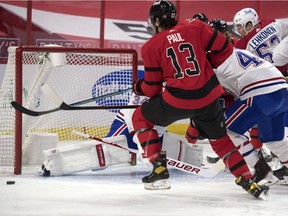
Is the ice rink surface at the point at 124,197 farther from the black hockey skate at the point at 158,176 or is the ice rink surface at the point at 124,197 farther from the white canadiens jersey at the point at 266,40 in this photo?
the white canadiens jersey at the point at 266,40

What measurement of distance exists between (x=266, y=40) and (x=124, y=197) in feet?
6.14

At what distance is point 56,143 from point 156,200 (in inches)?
62.2

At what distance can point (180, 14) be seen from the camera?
8.75 meters

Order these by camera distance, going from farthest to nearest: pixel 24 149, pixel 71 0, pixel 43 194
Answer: pixel 71 0
pixel 24 149
pixel 43 194

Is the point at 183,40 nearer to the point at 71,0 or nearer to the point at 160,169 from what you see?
the point at 160,169

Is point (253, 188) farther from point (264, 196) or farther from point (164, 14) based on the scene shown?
point (164, 14)

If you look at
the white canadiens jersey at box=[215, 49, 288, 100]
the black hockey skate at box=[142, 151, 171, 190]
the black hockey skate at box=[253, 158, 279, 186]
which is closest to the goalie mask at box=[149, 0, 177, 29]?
the white canadiens jersey at box=[215, 49, 288, 100]

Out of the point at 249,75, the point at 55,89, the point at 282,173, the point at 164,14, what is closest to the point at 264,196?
the point at 282,173

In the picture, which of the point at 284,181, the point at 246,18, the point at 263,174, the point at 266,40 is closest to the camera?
the point at 263,174

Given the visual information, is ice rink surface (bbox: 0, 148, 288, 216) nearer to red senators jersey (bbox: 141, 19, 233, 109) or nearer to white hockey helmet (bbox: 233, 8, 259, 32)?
red senators jersey (bbox: 141, 19, 233, 109)

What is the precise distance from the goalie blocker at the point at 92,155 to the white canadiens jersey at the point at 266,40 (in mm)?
815

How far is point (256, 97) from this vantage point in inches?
180

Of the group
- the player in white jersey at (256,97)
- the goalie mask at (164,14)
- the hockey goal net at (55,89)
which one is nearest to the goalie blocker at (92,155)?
the hockey goal net at (55,89)

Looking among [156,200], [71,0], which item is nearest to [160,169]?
[156,200]
